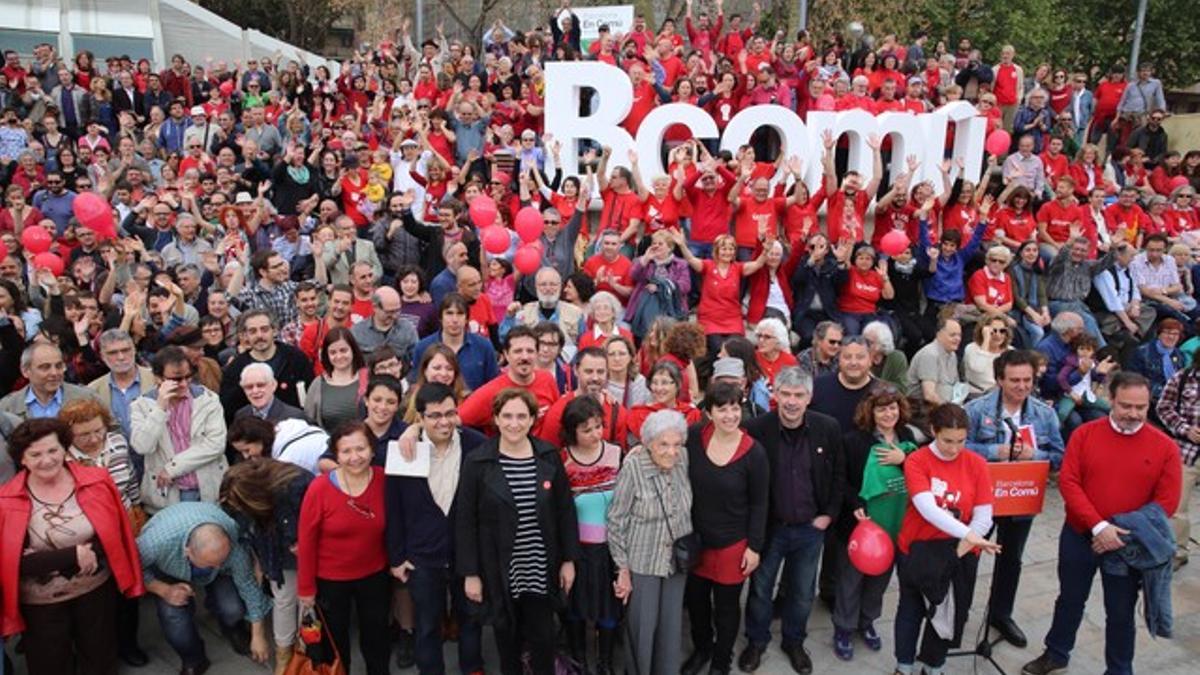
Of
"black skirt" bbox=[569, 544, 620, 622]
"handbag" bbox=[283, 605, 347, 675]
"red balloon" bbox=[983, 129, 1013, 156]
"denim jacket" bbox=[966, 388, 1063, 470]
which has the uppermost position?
"red balloon" bbox=[983, 129, 1013, 156]

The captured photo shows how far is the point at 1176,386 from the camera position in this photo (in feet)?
19.0

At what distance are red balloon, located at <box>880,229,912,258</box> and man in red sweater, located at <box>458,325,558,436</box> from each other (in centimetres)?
449

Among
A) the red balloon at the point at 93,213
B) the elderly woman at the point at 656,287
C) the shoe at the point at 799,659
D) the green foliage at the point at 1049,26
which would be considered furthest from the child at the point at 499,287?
the green foliage at the point at 1049,26

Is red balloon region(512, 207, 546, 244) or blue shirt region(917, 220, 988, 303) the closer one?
red balloon region(512, 207, 546, 244)

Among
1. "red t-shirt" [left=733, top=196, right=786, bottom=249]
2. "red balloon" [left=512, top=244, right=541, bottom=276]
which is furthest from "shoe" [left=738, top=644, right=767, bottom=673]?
"red t-shirt" [left=733, top=196, right=786, bottom=249]

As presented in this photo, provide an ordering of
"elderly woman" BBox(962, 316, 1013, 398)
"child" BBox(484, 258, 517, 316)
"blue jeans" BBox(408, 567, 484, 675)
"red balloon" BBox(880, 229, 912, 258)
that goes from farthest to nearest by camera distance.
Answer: "red balloon" BBox(880, 229, 912, 258), "child" BBox(484, 258, 517, 316), "elderly woman" BBox(962, 316, 1013, 398), "blue jeans" BBox(408, 567, 484, 675)

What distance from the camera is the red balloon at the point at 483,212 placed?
26.1 ft

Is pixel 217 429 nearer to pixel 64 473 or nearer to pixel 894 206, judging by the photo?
Result: pixel 64 473

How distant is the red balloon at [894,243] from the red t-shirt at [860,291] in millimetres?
488

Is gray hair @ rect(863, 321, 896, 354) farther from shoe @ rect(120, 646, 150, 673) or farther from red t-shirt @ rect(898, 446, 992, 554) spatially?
shoe @ rect(120, 646, 150, 673)

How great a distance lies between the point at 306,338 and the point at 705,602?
3.46 m

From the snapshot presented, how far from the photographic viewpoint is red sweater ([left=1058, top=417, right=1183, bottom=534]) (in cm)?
424

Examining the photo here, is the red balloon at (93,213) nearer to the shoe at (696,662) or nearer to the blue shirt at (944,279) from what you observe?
the shoe at (696,662)

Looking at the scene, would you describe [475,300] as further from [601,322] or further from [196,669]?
[196,669]
